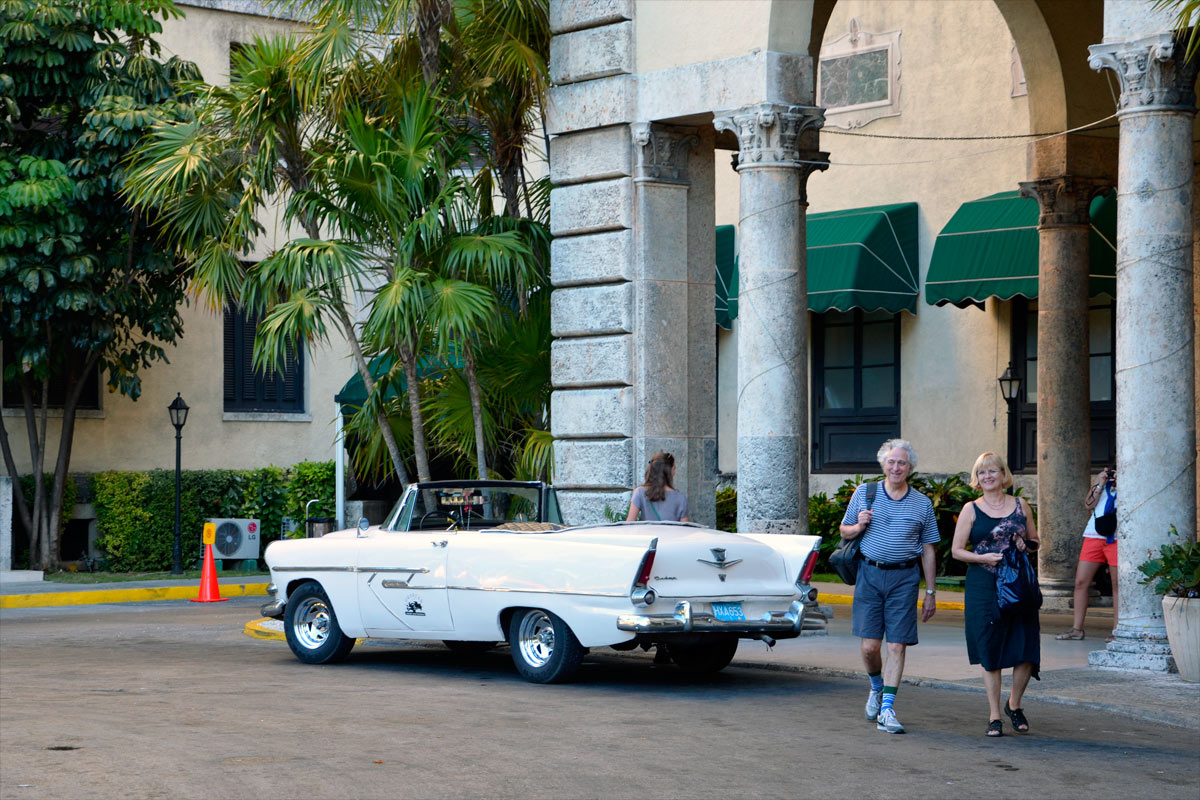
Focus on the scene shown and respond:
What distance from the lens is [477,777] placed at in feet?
27.4

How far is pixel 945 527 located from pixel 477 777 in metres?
14.7

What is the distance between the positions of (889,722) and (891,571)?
88 centimetres

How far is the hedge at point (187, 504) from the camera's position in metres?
26.2

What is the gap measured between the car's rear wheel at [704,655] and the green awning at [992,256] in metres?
10.4

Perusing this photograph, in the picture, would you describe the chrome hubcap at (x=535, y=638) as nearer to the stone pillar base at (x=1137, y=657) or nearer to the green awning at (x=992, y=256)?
the stone pillar base at (x=1137, y=657)

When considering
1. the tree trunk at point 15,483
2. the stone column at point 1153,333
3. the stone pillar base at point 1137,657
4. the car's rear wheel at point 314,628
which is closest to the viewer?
the stone pillar base at point 1137,657

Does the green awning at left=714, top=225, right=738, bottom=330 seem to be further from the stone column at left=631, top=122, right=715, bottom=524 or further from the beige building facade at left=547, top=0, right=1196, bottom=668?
the stone column at left=631, top=122, right=715, bottom=524

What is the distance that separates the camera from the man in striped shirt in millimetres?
9906

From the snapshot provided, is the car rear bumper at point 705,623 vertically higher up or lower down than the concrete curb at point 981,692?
higher up

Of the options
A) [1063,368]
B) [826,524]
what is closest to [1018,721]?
[1063,368]

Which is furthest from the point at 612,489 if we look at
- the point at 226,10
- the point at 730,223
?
the point at 226,10

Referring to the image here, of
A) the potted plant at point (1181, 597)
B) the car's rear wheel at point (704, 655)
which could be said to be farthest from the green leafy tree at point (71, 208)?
the potted plant at point (1181, 597)

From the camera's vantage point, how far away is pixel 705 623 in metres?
11.4

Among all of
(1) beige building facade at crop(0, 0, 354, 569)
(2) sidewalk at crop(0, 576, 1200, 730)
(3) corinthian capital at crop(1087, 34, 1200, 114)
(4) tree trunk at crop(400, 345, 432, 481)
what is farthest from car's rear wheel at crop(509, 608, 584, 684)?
(1) beige building facade at crop(0, 0, 354, 569)
